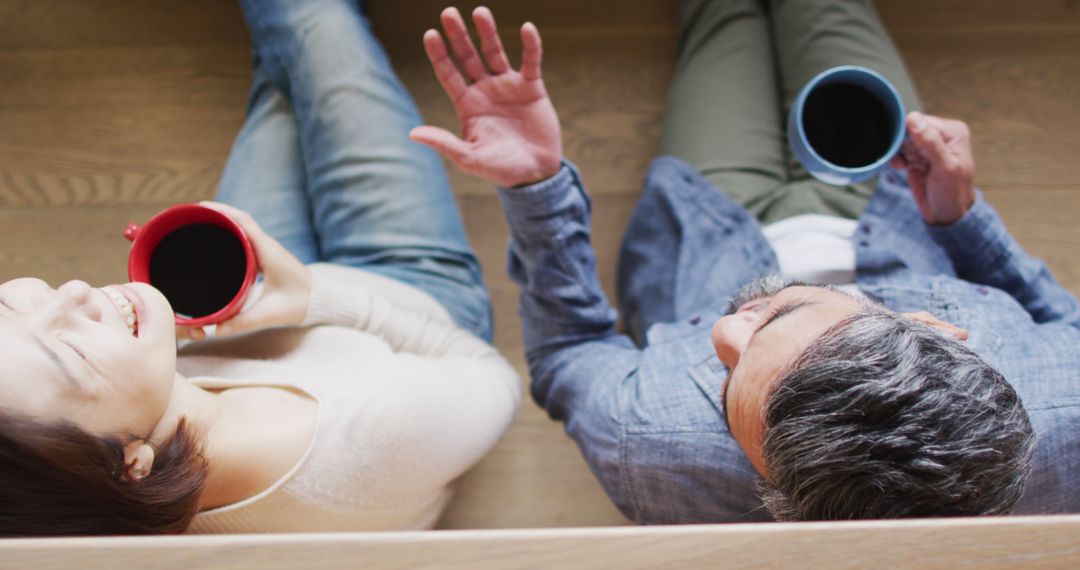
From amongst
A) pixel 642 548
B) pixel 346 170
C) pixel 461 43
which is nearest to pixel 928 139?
pixel 461 43

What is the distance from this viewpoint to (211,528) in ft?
2.77

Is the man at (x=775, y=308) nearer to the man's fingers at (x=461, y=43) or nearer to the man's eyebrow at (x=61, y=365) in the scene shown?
the man's fingers at (x=461, y=43)

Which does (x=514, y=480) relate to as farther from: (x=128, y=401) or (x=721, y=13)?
(x=721, y=13)

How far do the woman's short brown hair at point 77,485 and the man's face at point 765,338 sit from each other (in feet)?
1.96

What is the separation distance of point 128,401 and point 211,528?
0.76 ft

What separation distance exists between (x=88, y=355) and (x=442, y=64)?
0.53 m

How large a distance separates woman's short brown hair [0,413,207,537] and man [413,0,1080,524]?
505 mm

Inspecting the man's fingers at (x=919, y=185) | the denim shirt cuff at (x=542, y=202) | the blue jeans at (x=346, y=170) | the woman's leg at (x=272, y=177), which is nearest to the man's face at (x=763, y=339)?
the denim shirt cuff at (x=542, y=202)

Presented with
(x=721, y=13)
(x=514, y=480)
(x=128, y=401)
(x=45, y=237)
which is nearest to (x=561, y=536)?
(x=128, y=401)

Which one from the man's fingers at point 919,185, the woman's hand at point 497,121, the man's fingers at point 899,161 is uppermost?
the woman's hand at point 497,121

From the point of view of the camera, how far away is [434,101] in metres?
1.50

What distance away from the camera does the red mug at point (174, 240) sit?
823 mm

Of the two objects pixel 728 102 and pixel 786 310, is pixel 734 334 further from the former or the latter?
pixel 728 102

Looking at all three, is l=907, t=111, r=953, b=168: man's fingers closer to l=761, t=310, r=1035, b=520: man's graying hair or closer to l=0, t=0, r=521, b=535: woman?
l=761, t=310, r=1035, b=520: man's graying hair
